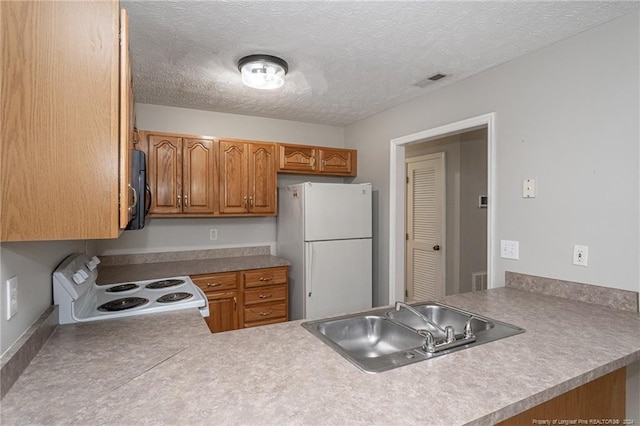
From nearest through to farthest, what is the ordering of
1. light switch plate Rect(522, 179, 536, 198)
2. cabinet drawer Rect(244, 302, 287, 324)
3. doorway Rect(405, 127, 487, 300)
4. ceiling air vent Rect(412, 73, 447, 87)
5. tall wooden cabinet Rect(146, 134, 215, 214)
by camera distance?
1. light switch plate Rect(522, 179, 536, 198)
2. ceiling air vent Rect(412, 73, 447, 87)
3. tall wooden cabinet Rect(146, 134, 215, 214)
4. cabinet drawer Rect(244, 302, 287, 324)
5. doorway Rect(405, 127, 487, 300)

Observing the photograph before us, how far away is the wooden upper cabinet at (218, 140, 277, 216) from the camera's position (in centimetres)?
331

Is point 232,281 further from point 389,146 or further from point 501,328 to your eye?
point 501,328

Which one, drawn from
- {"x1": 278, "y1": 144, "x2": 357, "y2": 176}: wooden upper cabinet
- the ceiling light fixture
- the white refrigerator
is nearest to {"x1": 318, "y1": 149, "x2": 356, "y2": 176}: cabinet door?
{"x1": 278, "y1": 144, "x2": 357, "y2": 176}: wooden upper cabinet

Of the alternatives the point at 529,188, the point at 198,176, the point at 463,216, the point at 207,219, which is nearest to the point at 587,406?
the point at 529,188

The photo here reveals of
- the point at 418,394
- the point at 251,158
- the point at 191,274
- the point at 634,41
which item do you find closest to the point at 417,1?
the point at 634,41

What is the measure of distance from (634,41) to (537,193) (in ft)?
2.83

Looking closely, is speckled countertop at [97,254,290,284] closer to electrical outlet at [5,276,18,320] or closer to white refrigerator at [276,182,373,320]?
white refrigerator at [276,182,373,320]

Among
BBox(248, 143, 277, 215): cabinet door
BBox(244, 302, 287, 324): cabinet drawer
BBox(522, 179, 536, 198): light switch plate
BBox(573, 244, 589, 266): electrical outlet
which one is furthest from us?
BBox(248, 143, 277, 215): cabinet door

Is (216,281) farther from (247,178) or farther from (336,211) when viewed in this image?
(336,211)

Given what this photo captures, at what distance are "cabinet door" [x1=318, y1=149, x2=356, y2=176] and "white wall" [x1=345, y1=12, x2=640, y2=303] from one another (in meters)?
1.51

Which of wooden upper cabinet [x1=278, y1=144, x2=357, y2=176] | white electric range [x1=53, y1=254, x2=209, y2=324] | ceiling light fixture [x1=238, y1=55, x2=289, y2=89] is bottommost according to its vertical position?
white electric range [x1=53, y1=254, x2=209, y2=324]

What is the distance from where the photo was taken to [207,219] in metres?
3.56

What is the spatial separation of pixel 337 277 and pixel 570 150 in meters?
2.10

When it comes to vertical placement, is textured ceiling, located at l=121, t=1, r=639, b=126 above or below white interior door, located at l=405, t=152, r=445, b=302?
above
